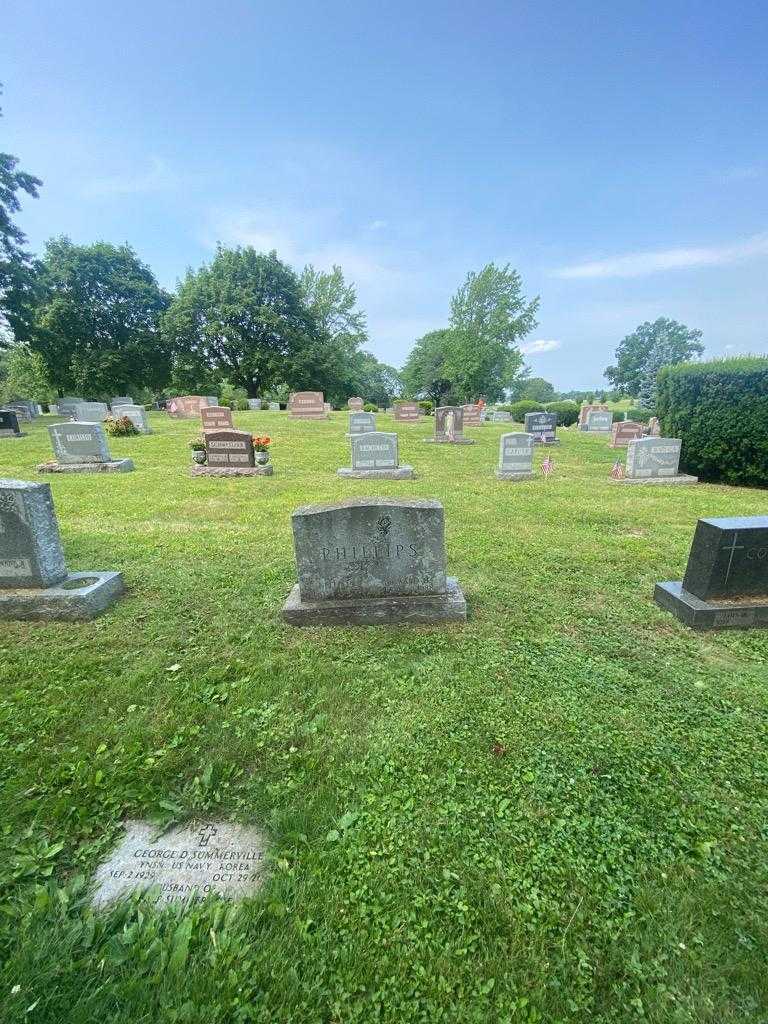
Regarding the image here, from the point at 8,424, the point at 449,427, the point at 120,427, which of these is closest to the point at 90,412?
the point at 8,424

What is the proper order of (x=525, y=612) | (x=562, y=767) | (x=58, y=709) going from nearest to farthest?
(x=562, y=767) < (x=58, y=709) < (x=525, y=612)

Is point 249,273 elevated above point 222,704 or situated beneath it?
elevated above

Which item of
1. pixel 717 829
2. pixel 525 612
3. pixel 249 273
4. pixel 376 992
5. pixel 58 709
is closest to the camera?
pixel 376 992

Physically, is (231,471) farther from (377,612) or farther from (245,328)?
(245,328)

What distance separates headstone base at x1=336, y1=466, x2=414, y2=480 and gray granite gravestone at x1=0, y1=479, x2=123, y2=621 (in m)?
7.05

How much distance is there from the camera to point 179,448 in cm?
1416

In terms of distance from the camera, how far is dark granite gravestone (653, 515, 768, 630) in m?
3.62

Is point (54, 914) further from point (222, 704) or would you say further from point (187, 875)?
point (222, 704)

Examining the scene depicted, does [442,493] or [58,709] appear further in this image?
[442,493]

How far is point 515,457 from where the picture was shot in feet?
35.0

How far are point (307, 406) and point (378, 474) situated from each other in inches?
587

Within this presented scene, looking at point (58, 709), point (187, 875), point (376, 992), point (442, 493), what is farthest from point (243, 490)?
point (376, 992)

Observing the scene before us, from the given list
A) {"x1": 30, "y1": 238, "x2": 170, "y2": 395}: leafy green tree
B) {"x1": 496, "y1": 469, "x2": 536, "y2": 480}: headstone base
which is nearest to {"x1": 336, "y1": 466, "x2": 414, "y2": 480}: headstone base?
{"x1": 496, "y1": 469, "x2": 536, "y2": 480}: headstone base

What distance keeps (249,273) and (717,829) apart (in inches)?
1628
